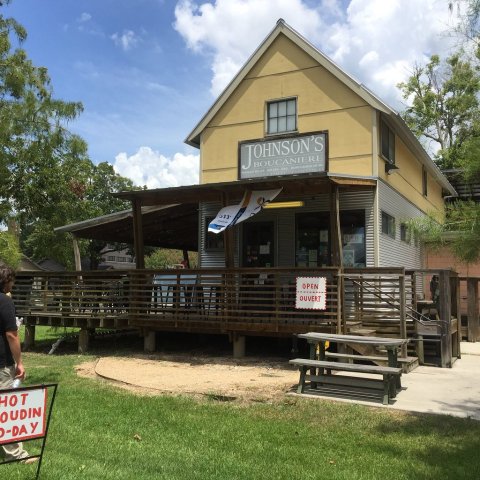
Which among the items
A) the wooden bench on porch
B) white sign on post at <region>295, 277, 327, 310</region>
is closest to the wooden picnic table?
the wooden bench on porch

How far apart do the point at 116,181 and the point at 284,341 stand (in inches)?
1405

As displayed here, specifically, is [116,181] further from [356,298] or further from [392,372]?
[392,372]

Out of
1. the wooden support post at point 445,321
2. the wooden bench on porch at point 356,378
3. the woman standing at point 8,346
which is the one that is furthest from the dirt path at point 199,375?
the woman standing at point 8,346

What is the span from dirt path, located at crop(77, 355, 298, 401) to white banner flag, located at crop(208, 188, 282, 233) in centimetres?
277

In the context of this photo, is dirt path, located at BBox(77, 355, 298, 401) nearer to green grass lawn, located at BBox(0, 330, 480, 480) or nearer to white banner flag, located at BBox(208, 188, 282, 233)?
green grass lawn, located at BBox(0, 330, 480, 480)

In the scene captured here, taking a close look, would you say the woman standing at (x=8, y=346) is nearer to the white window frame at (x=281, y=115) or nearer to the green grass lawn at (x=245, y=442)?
the green grass lawn at (x=245, y=442)

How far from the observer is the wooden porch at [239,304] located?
10.3 metres

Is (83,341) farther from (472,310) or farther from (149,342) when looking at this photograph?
(472,310)

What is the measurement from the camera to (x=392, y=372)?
705 centimetres

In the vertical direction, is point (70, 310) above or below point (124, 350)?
above

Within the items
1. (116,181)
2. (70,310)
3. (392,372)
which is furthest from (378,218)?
(116,181)

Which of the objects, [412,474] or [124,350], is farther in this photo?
[124,350]

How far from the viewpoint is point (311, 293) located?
10297mm

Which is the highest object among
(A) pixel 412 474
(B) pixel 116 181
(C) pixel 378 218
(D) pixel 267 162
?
(B) pixel 116 181
